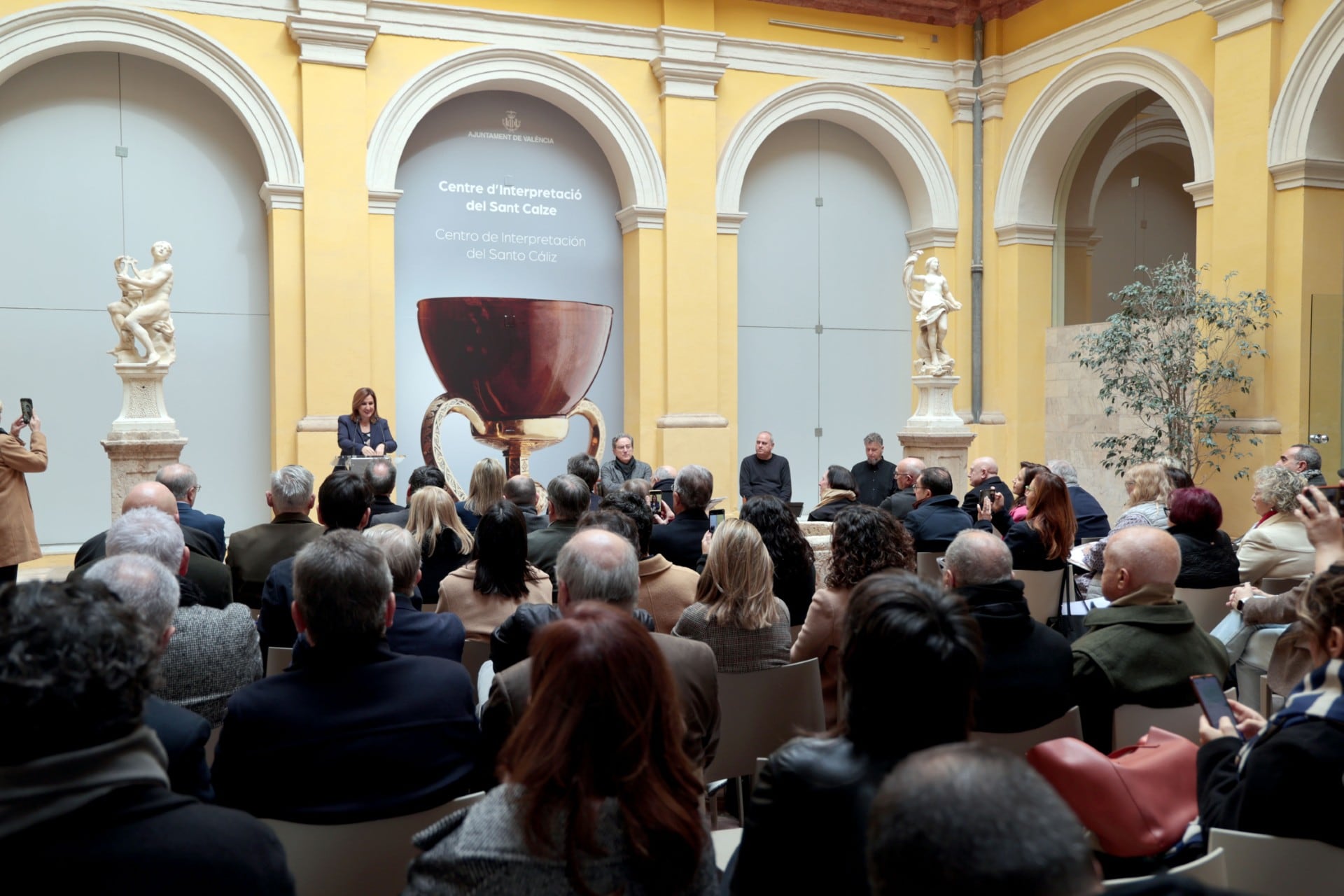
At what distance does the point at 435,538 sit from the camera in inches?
181

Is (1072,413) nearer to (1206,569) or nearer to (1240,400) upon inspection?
(1240,400)

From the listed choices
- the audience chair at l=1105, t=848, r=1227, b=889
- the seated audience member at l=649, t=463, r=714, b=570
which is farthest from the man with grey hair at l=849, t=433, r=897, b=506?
the audience chair at l=1105, t=848, r=1227, b=889

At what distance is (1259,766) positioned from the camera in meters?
1.95

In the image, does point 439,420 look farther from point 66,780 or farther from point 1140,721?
point 66,780

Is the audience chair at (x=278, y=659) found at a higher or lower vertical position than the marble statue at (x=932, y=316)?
lower

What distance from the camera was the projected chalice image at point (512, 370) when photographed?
27.9ft

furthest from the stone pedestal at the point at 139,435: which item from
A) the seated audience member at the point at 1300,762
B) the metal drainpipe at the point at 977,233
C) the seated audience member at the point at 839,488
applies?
the metal drainpipe at the point at 977,233

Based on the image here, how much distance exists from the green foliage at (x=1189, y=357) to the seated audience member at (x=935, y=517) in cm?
423


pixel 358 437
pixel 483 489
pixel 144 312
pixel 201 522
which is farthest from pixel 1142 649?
pixel 144 312

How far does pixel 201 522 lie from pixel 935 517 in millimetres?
3551

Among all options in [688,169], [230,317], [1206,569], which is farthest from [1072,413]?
[230,317]

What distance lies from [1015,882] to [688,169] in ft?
34.3

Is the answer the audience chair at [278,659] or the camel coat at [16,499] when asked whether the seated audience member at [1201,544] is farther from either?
the camel coat at [16,499]

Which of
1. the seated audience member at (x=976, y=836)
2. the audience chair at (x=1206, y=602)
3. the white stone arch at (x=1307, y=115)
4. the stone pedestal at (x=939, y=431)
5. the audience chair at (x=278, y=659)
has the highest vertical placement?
the white stone arch at (x=1307, y=115)
